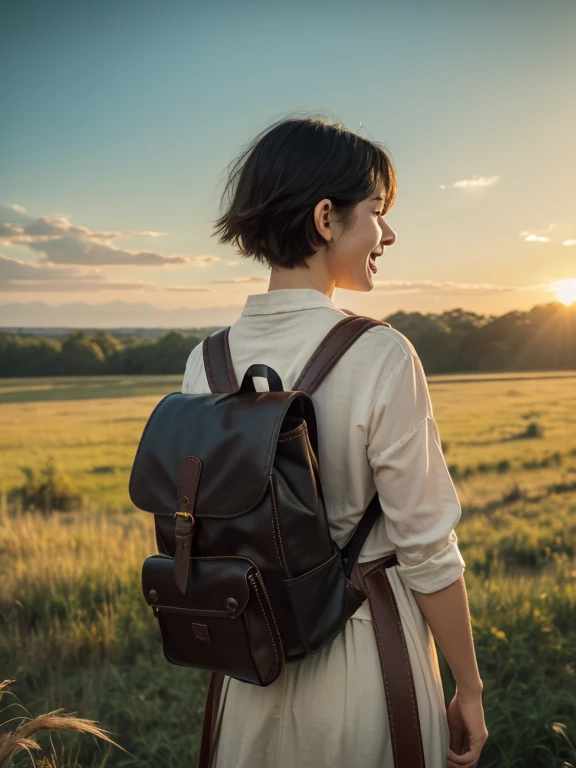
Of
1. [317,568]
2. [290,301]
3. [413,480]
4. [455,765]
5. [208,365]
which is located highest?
[290,301]

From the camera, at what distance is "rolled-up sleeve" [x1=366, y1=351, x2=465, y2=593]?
120 centimetres

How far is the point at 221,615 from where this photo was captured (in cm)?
117

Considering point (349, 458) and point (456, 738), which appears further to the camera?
point (456, 738)

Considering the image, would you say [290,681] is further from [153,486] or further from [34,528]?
[34,528]

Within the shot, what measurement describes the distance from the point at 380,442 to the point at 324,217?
1.41 feet

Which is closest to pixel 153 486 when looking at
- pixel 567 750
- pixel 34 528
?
pixel 567 750

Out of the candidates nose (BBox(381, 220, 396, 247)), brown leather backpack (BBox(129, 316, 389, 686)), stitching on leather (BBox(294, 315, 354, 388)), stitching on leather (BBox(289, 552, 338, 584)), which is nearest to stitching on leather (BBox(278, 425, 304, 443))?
brown leather backpack (BBox(129, 316, 389, 686))

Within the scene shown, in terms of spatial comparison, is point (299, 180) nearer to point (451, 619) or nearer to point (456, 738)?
point (451, 619)

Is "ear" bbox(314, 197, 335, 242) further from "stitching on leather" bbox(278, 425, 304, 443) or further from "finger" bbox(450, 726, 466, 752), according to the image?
"finger" bbox(450, 726, 466, 752)

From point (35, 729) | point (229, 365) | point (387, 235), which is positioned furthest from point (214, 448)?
point (35, 729)

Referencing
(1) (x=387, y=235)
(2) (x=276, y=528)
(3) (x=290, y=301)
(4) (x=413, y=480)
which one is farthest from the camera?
(1) (x=387, y=235)

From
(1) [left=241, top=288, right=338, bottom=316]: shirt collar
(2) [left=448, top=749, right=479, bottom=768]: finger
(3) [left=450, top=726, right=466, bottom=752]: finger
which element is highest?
(1) [left=241, top=288, right=338, bottom=316]: shirt collar

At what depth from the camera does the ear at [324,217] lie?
1.28m

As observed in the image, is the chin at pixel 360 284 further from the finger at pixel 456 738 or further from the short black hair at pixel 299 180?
the finger at pixel 456 738
